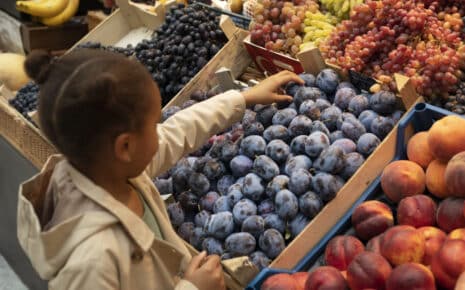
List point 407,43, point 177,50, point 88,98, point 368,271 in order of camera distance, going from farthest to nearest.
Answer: point 177,50
point 407,43
point 368,271
point 88,98

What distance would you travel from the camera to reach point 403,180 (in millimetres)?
1688

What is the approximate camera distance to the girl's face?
128 cm

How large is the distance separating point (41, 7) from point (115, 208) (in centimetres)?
317

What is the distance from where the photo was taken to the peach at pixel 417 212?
1584mm

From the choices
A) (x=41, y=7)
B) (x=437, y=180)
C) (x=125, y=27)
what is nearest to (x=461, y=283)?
(x=437, y=180)

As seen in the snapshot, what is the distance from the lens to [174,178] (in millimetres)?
2004

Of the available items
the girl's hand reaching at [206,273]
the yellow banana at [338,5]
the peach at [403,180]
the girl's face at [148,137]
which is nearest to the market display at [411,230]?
the peach at [403,180]

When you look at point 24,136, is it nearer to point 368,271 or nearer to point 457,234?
point 368,271

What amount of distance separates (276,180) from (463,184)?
0.55 meters

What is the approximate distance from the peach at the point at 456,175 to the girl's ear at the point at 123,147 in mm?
858

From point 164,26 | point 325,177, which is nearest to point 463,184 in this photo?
point 325,177

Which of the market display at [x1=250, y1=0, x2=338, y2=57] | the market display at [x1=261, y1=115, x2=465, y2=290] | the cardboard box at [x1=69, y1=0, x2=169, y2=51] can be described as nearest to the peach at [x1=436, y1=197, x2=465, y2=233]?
the market display at [x1=261, y1=115, x2=465, y2=290]

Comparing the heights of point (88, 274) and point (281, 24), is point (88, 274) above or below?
above

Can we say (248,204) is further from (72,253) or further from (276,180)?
(72,253)
